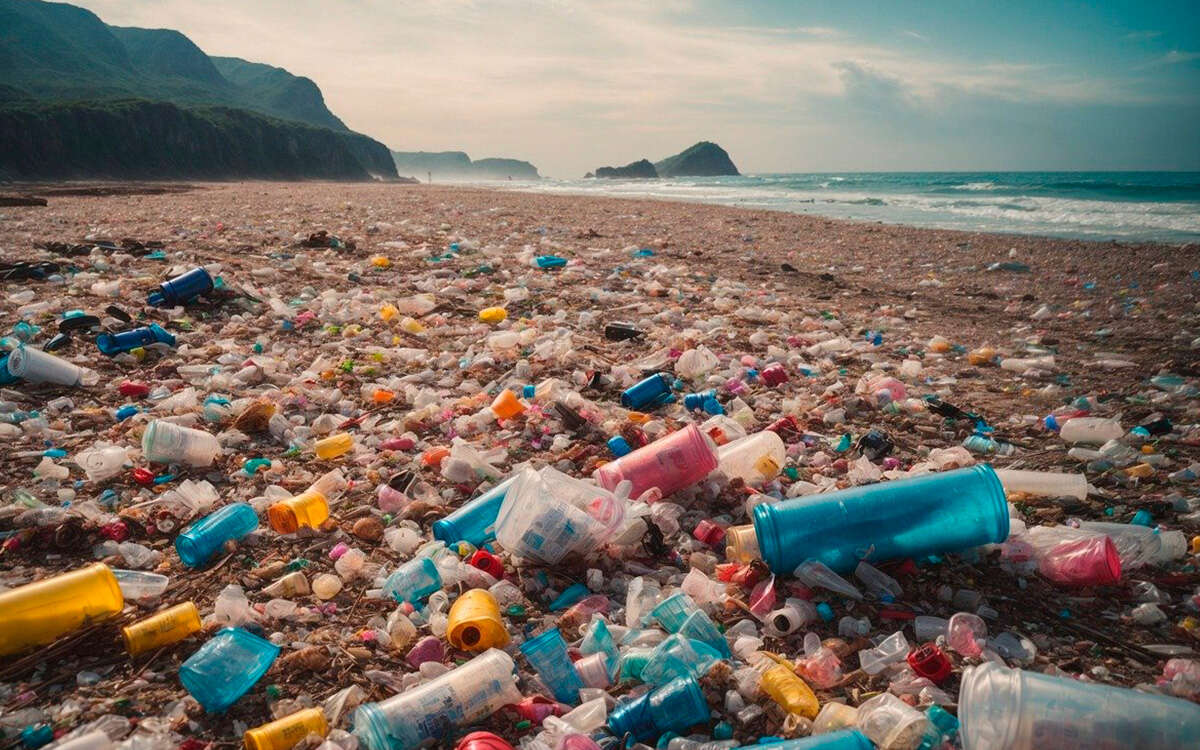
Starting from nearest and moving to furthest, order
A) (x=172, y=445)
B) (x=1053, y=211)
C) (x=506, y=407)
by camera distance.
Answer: (x=172, y=445), (x=506, y=407), (x=1053, y=211)

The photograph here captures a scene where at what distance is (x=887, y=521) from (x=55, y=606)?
2642mm

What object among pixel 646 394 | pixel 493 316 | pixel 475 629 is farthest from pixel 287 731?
pixel 493 316

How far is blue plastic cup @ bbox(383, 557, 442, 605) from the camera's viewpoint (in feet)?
7.05

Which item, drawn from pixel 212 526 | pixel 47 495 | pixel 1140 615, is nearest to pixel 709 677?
pixel 1140 615

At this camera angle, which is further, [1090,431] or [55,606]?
[1090,431]

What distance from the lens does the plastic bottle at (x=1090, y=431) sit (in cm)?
329

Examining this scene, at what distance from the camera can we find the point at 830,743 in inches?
58.4

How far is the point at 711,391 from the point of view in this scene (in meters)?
3.81

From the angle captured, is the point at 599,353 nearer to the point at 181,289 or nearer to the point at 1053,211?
the point at 181,289

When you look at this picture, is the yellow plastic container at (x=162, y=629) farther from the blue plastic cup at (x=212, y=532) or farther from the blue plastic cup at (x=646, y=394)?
the blue plastic cup at (x=646, y=394)

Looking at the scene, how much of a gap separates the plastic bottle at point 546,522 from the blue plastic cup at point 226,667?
801 millimetres

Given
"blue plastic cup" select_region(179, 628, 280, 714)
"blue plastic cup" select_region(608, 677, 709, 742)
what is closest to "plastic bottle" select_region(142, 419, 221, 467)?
"blue plastic cup" select_region(179, 628, 280, 714)

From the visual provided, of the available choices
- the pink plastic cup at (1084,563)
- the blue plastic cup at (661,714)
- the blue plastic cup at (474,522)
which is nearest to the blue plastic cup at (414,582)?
the blue plastic cup at (474,522)

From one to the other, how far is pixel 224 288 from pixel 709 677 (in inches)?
204
